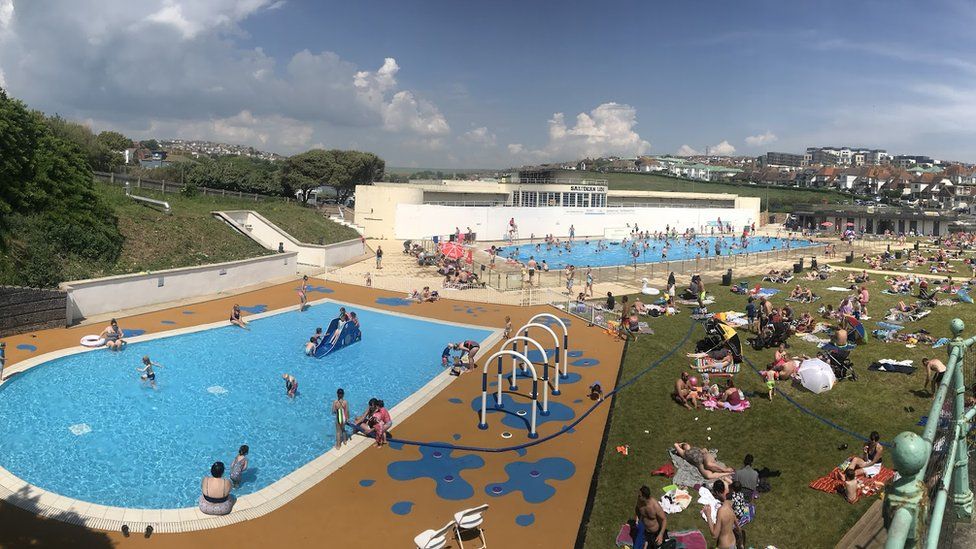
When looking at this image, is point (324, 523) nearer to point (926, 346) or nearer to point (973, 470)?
point (973, 470)

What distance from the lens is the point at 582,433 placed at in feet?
41.9

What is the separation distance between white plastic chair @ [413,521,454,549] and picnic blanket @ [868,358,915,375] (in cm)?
1394

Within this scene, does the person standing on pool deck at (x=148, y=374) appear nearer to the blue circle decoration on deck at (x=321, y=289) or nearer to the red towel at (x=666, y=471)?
the blue circle decoration on deck at (x=321, y=289)

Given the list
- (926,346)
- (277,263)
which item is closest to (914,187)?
(926,346)

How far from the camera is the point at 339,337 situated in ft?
64.6

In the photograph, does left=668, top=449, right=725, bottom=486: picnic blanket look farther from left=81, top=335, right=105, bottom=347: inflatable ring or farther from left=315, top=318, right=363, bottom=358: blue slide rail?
left=81, top=335, right=105, bottom=347: inflatable ring

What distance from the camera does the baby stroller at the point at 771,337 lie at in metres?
18.6

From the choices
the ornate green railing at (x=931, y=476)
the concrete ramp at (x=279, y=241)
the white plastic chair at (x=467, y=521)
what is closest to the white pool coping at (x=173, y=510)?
the white plastic chair at (x=467, y=521)

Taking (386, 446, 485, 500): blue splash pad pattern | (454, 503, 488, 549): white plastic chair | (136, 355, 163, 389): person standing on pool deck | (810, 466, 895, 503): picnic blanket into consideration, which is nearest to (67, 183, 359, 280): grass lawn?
(136, 355, 163, 389): person standing on pool deck

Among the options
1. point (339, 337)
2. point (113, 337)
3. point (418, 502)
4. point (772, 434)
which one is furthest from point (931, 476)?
point (113, 337)

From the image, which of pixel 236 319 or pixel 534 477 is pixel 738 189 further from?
pixel 534 477

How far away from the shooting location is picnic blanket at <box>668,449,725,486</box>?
1030cm

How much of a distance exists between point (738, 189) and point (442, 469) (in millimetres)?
119813

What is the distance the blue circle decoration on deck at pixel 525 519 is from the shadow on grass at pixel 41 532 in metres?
6.32
